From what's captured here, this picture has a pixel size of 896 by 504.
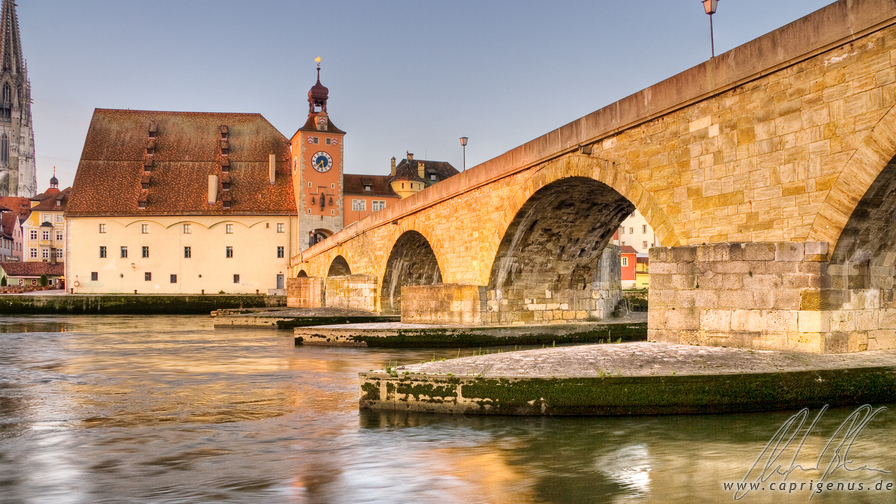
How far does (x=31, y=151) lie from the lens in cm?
12756

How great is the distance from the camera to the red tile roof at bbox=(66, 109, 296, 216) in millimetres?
58938

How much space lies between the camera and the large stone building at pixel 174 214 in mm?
57844

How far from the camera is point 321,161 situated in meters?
61.3

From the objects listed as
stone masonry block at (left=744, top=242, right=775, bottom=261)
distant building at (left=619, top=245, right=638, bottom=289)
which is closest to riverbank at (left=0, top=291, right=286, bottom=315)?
distant building at (left=619, top=245, right=638, bottom=289)

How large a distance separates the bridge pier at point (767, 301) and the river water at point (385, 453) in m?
1.19

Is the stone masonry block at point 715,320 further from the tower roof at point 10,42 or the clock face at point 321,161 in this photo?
the tower roof at point 10,42

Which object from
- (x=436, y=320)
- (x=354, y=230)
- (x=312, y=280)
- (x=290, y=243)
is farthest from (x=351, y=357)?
(x=290, y=243)

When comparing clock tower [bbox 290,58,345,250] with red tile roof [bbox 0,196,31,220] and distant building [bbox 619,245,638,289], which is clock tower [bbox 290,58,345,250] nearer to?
distant building [bbox 619,245,638,289]

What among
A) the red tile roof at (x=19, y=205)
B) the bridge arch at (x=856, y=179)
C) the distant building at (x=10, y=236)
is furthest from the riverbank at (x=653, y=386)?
the red tile roof at (x=19, y=205)

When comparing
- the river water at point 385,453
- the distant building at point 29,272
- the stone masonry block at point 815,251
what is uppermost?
the distant building at point 29,272

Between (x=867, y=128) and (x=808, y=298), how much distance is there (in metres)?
1.97

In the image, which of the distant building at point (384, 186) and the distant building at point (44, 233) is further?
the distant building at point (44, 233)

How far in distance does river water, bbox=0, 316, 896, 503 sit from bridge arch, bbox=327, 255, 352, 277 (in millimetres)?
25632

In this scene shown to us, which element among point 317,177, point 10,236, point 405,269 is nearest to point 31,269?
point 10,236
